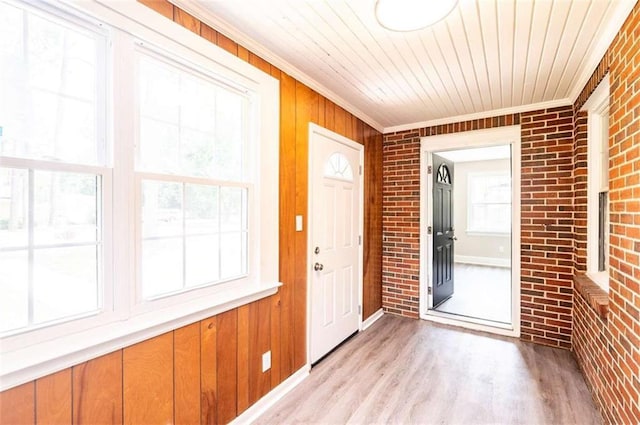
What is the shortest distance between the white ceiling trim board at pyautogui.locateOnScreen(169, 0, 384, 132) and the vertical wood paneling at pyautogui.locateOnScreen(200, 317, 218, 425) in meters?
1.63

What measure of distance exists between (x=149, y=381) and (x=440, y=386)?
1.99 m

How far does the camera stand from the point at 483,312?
3.79 m

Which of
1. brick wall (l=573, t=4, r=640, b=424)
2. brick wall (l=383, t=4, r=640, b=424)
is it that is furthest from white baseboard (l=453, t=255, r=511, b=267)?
brick wall (l=573, t=4, r=640, b=424)

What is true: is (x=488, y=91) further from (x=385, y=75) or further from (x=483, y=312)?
(x=483, y=312)

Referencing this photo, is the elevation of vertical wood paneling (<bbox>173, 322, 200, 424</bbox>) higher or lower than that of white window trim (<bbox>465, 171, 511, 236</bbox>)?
lower

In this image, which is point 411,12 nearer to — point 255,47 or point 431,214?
point 255,47

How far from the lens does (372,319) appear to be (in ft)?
11.7

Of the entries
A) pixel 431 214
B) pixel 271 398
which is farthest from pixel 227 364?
pixel 431 214

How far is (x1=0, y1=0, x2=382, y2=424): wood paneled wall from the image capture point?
1.15m

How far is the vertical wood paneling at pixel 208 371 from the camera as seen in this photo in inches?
64.4

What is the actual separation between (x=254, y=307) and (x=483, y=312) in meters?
3.16

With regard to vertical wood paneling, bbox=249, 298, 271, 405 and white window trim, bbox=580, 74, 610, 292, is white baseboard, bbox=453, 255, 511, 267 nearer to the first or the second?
white window trim, bbox=580, 74, 610, 292

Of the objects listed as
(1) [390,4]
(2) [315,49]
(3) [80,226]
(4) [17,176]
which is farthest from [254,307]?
(1) [390,4]

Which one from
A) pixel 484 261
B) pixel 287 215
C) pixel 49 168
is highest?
pixel 49 168
